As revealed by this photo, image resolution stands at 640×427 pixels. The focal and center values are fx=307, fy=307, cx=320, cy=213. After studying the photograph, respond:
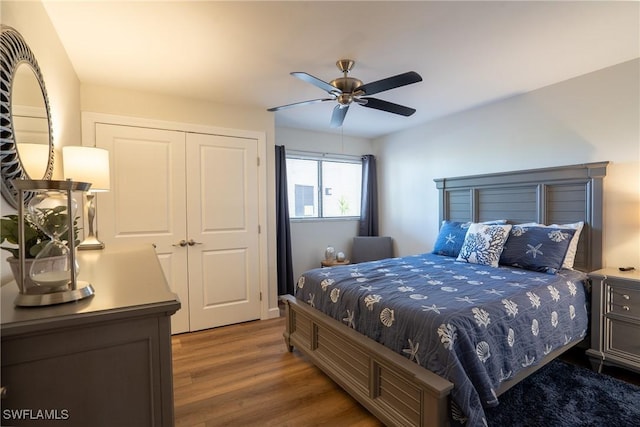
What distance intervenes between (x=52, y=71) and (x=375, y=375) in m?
2.75

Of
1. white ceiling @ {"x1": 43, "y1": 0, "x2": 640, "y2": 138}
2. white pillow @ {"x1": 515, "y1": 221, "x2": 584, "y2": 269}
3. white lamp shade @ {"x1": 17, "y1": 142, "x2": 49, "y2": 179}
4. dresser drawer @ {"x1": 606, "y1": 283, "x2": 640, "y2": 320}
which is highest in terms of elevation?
white ceiling @ {"x1": 43, "y1": 0, "x2": 640, "y2": 138}

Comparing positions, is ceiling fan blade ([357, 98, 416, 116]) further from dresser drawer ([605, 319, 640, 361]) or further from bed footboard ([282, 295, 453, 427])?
dresser drawer ([605, 319, 640, 361])

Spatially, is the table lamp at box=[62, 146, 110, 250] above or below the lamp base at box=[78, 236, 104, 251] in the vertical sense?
above

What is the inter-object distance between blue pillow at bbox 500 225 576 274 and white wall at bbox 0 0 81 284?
328 cm

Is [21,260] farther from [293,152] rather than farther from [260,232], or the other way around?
[293,152]

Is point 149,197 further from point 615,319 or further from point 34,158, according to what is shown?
point 615,319

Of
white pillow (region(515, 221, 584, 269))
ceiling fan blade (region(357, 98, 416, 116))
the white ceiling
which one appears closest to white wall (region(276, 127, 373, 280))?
the white ceiling

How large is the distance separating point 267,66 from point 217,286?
2.29m

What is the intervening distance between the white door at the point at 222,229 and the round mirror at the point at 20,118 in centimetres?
162

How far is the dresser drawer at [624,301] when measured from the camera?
2217 millimetres

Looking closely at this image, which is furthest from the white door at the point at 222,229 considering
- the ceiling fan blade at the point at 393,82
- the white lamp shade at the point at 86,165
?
the ceiling fan blade at the point at 393,82

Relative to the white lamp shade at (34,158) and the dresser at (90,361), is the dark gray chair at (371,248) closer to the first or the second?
Result: the white lamp shade at (34,158)

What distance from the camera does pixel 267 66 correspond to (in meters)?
2.50

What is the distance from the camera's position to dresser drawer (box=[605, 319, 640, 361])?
221cm
